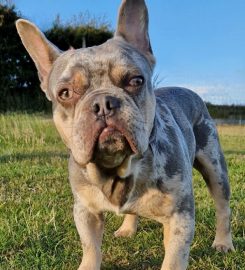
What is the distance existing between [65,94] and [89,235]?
110 cm

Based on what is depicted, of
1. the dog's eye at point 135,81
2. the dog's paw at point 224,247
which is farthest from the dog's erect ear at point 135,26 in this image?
the dog's paw at point 224,247

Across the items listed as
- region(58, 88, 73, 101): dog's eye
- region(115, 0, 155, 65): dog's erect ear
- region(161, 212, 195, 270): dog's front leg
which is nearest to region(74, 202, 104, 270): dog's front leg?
region(161, 212, 195, 270): dog's front leg

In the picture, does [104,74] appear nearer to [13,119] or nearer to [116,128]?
[116,128]

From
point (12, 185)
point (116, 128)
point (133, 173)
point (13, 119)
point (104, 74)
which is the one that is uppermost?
point (104, 74)

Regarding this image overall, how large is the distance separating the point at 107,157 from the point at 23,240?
5.05 feet

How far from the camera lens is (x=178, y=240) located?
3.54m

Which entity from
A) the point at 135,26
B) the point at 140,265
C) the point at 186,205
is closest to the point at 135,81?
the point at 135,26

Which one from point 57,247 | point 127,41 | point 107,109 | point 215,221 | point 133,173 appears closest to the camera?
point 107,109

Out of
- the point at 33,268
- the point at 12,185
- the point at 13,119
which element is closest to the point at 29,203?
the point at 12,185

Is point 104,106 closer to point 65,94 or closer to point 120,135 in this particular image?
point 120,135

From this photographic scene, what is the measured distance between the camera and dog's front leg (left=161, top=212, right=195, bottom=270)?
3475 mm

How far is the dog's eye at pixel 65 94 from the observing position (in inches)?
131

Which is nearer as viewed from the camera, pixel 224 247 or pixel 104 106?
pixel 104 106

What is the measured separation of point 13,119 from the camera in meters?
14.9
